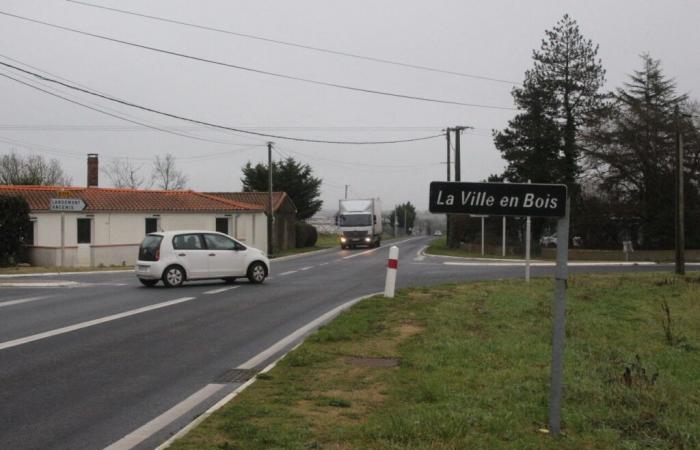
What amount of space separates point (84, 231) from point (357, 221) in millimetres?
19639

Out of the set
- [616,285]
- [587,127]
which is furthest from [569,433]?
[587,127]

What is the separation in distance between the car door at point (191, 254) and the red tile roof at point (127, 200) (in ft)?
76.6

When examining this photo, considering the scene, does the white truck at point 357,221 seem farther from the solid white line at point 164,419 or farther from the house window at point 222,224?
the solid white line at point 164,419

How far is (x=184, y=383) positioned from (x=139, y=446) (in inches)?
89.2

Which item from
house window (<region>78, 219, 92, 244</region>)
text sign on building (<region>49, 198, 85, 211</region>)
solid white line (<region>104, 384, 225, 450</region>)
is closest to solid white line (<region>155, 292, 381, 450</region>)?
solid white line (<region>104, 384, 225, 450</region>)

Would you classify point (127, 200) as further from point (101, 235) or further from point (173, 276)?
point (173, 276)

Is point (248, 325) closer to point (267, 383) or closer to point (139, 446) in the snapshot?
point (267, 383)

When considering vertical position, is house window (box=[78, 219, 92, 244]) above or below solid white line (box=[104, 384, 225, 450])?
above

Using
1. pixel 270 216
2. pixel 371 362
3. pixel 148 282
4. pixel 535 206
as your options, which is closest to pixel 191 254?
pixel 148 282

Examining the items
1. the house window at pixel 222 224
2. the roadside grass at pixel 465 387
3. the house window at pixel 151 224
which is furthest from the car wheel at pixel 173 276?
the house window at pixel 222 224

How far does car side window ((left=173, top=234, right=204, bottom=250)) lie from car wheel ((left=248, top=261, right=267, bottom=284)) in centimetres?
153

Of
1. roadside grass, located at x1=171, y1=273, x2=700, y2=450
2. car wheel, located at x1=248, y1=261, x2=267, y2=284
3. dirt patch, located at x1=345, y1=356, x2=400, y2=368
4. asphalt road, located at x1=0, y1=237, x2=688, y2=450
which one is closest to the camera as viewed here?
roadside grass, located at x1=171, y1=273, x2=700, y2=450

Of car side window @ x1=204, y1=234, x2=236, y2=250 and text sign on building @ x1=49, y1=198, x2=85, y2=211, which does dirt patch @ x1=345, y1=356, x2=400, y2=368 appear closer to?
car side window @ x1=204, y1=234, x2=236, y2=250

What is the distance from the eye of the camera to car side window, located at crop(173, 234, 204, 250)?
1878 cm
